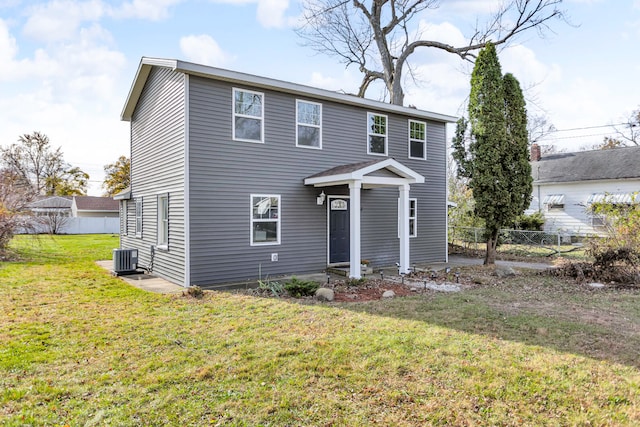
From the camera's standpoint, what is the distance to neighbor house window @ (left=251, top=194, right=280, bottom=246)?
959 centimetres

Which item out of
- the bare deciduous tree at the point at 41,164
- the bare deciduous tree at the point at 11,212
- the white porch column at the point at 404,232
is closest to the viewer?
the white porch column at the point at 404,232

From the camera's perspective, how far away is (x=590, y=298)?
7.56 meters

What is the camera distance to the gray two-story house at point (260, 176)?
8.85 metres

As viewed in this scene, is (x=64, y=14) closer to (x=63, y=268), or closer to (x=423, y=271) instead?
(x=63, y=268)

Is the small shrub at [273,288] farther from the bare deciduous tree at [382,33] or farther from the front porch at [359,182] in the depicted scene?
the bare deciduous tree at [382,33]

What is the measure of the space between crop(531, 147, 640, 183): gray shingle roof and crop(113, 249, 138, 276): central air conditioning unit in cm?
2322

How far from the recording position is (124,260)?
10453 mm

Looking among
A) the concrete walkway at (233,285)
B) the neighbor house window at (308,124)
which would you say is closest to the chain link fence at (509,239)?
the concrete walkway at (233,285)

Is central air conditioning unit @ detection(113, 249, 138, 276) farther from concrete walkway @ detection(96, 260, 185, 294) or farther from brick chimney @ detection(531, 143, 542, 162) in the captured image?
brick chimney @ detection(531, 143, 542, 162)

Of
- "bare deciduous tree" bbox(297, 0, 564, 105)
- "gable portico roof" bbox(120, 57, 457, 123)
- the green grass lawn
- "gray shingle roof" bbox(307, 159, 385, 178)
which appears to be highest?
"bare deciduous tree" bbox(297, 0, 564, 105)

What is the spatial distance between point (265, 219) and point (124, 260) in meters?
4.23

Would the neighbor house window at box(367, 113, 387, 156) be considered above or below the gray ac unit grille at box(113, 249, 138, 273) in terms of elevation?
above

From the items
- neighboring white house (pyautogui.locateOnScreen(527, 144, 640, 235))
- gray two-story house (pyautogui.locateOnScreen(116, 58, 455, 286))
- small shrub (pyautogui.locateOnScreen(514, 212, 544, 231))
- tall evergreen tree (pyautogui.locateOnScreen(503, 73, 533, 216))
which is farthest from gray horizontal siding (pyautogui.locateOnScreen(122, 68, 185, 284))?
neighboring white house (pyautogui.locateOnScreen(527, 144, 640, 235))

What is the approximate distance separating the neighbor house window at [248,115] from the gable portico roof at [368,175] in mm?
1877
